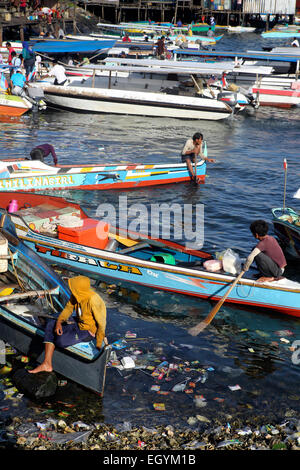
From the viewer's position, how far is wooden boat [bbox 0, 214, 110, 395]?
7934mm

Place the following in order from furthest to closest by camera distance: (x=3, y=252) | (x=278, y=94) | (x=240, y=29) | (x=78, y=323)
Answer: (x=240, y=29) → (x=278, y=94) → (x=3, y=252) → (x=78, y=323)

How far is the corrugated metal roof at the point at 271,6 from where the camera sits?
259 ft

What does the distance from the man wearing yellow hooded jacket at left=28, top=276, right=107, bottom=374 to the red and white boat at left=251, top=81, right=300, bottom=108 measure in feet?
86.7

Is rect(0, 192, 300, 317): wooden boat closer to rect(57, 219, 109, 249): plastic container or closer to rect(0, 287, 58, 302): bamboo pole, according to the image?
rect(57, 219, 109, 249): plastic container

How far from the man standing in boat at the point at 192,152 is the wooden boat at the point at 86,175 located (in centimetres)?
18

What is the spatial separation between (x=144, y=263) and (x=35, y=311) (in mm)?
2507

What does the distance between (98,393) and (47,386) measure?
2.42 feet

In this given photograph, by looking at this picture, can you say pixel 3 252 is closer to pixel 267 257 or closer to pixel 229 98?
pixel 267 257

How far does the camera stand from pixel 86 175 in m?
17.0

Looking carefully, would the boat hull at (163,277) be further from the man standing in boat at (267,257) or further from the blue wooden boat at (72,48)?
the blue wooden boat at (72,48)


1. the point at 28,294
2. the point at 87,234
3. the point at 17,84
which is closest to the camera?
the point at 28,294

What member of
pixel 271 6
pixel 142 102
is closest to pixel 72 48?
pixel 142 102

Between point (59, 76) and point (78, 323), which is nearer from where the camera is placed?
point (78, 323)

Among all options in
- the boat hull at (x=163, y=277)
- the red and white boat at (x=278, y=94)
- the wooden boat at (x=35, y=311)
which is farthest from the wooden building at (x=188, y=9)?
the wooden boat at (x=35, y=311)
